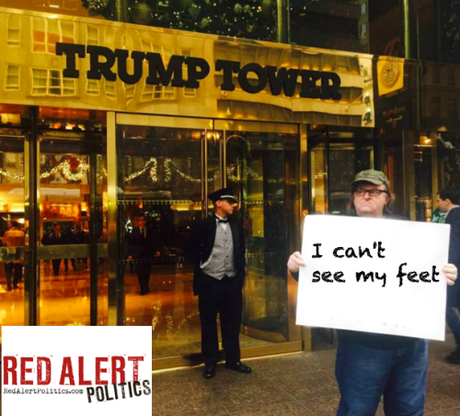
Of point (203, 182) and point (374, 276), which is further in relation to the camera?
point (203, 182)

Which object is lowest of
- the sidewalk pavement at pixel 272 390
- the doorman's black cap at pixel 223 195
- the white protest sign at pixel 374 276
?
the sidewalk pavement at pixel 272 390

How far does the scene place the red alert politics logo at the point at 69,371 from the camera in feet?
7.11

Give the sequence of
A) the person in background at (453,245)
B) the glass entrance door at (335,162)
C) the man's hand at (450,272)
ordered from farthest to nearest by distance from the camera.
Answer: the glass entrance door at (335,162)
the person in background at (453,245)
the man's hand at (450,272)

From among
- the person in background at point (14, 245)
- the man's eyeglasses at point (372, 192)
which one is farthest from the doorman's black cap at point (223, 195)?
the person in background at point (14, 245)

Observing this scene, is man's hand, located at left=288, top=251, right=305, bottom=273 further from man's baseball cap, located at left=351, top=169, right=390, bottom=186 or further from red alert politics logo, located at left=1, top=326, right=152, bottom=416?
red alert politics logo, located at left=1, top=326, right=152, bottom=416

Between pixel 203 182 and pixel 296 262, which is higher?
pixel 203 182

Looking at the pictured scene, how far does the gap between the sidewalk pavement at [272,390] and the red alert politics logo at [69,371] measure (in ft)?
6.10

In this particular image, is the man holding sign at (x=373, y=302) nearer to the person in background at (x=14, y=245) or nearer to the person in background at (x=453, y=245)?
the person in background at (x=453, y=245)

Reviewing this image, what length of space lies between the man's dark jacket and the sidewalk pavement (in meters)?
0.92

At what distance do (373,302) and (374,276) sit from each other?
14cm

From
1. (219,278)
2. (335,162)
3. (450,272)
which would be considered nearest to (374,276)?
(450,272)

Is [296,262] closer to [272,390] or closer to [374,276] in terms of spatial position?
[374,276]

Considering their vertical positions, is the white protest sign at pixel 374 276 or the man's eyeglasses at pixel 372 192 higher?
the man's eyeglasses at pixel 372 192

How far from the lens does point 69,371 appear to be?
2178mm
